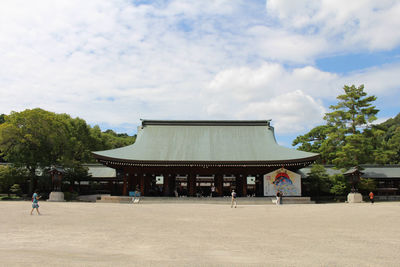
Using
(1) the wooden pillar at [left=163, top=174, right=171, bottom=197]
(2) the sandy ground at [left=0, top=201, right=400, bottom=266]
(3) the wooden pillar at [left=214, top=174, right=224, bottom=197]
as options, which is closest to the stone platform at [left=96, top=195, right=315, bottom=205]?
(3) the wooden pillar at [left=214, top=174, right=224, bottom=197]

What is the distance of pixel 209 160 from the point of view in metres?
28.8

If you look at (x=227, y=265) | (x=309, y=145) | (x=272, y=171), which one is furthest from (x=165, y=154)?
(x=309, y=145)

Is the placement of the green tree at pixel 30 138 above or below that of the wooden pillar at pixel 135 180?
above

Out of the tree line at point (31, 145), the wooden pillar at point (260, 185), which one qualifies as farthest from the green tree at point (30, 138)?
the wooden pillar at point (260, 185)

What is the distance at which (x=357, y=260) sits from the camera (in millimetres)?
7699

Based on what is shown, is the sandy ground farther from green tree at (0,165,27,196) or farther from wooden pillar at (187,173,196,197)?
green tree at (0,165,27,196)

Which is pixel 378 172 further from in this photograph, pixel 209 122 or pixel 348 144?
pixel 209 122

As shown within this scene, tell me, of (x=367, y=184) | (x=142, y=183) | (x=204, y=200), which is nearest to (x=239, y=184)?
(x=204, y=200)

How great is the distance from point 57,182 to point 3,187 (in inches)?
282

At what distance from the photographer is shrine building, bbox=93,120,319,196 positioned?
93.8ft

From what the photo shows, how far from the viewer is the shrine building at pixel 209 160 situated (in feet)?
93.8

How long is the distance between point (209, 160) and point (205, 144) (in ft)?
13.0

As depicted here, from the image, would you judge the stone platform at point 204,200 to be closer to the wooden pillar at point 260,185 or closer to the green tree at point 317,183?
the wooden pillar at point 260,185

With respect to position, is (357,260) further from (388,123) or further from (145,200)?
(388,123)
